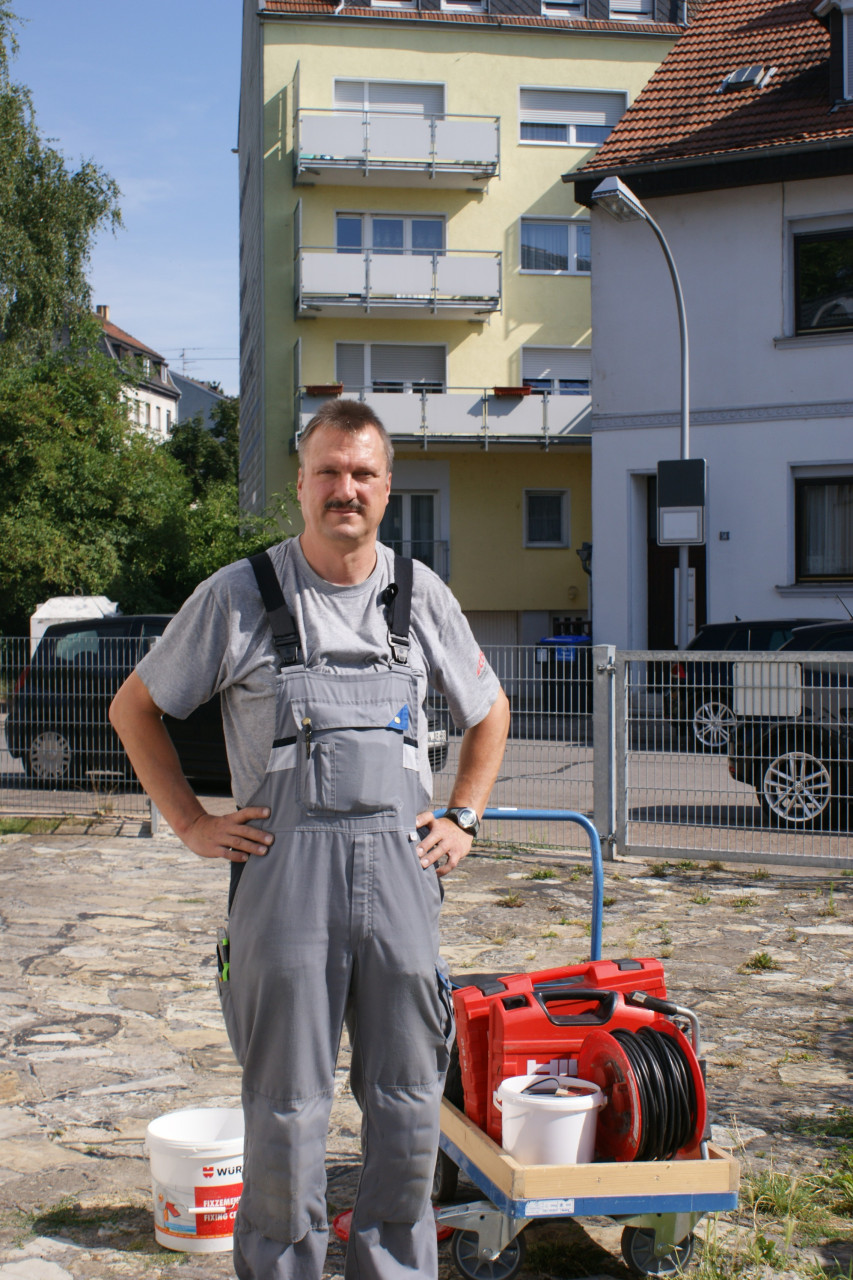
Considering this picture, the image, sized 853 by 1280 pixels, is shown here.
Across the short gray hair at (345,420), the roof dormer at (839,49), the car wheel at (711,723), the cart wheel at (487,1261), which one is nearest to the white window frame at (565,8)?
the roof dormer at (839,49)

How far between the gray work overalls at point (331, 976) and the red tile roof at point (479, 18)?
29.3 m

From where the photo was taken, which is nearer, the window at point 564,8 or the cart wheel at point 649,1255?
the cart wheel at point 649,1255

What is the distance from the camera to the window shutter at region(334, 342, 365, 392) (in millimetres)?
28844

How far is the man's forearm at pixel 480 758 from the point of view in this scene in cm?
315

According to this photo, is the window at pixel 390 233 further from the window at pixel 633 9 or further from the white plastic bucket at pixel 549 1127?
the white plastic bucket at pixel 549 1127

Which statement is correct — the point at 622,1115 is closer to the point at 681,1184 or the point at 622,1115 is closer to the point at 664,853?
the point at 681,1184

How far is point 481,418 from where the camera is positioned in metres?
27.2

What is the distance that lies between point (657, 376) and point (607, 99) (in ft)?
44.3

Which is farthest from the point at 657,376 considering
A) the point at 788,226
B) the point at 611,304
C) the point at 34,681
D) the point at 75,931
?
the point at 75,931

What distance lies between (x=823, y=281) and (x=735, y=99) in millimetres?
3564

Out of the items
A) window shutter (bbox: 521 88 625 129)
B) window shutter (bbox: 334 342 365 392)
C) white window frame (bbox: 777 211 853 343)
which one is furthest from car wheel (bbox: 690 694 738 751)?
window shutter (bbox: 521 88 625 129)

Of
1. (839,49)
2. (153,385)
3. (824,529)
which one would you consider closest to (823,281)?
(839,49)

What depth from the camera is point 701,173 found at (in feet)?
62.4

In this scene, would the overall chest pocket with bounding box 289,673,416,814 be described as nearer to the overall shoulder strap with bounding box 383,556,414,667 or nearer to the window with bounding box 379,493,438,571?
the overall shoulder strap with bounding box 383,556,414,667
